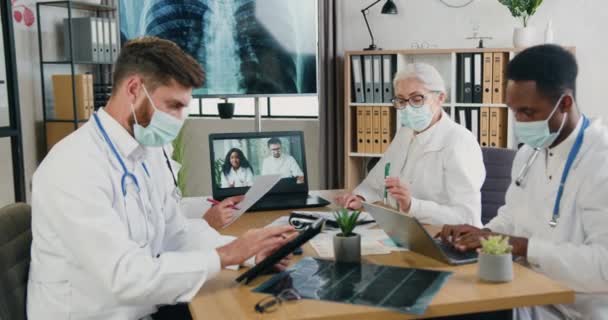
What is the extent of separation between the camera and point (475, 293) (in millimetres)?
1504

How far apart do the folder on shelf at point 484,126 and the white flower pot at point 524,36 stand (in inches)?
18.3

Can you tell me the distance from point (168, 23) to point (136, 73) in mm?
2666

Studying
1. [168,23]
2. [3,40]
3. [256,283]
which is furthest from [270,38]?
[256,283]

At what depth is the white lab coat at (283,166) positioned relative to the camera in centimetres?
272

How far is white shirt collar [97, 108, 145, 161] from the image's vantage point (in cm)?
171

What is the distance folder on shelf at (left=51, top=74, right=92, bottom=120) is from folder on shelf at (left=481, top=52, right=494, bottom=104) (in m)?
2.77

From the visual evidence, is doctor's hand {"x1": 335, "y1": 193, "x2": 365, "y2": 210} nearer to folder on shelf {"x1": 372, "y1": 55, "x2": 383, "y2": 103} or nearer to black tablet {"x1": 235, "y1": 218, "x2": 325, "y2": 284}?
black tablet {"x1": 235, "y1": 218, "x2": 325, "y2": 284}

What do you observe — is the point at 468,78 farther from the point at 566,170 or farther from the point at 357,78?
the point at 566,170

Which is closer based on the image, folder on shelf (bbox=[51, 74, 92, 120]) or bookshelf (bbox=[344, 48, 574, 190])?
bookshelf (bbox=[344, 48, 574, 190])

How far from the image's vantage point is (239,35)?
4340 mm

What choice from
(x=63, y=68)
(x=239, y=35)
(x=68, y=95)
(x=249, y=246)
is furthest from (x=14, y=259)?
(x=63, y=68)

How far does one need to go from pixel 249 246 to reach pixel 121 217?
0.33 m

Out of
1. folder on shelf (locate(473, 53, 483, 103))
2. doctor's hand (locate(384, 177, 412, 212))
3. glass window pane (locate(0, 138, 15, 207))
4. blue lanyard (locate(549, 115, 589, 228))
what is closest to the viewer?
blue lanyard (locate(549, 115, 589, 228))

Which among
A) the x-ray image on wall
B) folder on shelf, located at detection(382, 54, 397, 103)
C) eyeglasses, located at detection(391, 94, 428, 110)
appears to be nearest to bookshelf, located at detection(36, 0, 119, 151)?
the x-ray image on wall
